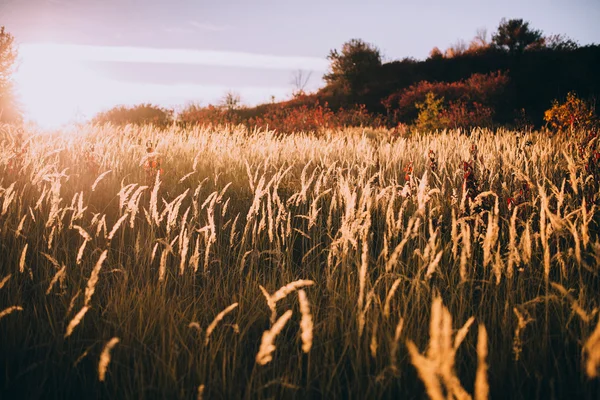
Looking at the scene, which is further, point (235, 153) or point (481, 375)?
point (235, 153)

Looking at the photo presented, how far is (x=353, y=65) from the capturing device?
21.2 meters

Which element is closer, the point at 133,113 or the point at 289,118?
the point at 289,118

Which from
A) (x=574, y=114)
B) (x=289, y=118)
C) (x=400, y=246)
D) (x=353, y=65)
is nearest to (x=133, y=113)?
(x=289, y=118)

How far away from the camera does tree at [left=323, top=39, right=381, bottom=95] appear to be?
21.0 m

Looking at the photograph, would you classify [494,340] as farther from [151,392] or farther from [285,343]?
[151,392]

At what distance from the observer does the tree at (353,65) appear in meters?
21.0

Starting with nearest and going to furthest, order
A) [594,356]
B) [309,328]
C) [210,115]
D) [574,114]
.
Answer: [594,356] → [309,328] → [574,114] → [210,115]

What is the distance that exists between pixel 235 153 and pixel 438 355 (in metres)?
3.86

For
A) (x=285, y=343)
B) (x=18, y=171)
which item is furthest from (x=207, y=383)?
(x=18, y=171)

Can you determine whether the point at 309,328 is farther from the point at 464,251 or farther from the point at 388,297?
the point at 464,251

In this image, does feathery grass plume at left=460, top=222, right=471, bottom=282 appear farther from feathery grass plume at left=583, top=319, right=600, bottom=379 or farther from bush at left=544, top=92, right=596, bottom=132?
bush at left=544, top=92, right=596, bottom=132

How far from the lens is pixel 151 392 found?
1144 mm

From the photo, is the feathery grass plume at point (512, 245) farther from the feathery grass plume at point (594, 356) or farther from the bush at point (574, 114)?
the bush at point (574, 114)

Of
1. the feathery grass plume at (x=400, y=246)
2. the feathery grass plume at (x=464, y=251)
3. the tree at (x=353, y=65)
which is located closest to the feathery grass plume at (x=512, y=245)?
the feathery grass plume at (x=464, y=251)
